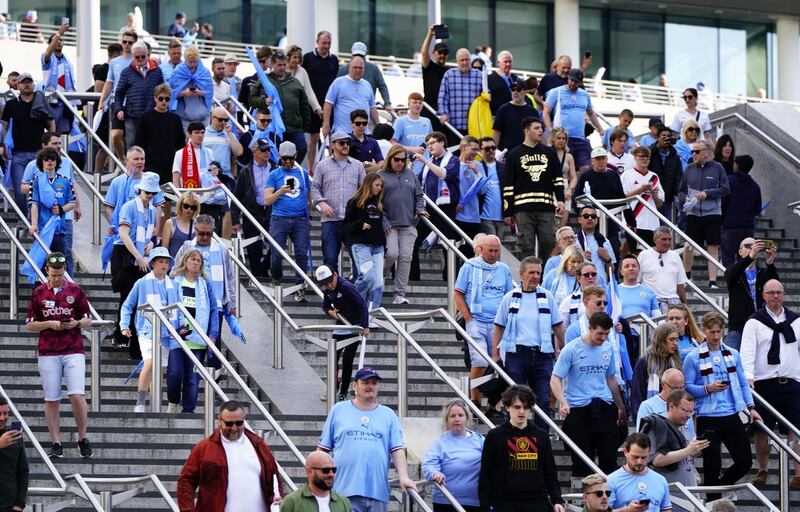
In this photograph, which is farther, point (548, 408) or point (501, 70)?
point (501, 70)

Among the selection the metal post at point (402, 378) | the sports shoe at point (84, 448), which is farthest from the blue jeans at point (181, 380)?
the metal post at point (402, 378)

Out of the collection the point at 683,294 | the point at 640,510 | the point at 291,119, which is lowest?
the point at 640,510

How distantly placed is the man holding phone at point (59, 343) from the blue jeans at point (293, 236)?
139 inches

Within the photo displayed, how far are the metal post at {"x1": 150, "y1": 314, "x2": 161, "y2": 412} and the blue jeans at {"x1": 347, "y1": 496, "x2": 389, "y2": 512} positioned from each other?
121 inches

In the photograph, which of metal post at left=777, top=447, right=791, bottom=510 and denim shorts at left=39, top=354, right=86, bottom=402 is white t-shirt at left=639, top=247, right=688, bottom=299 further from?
denim shorts at left=39, top=354, right=86, bottom=402

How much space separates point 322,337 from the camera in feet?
57.3

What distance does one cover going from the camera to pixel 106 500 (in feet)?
43.0

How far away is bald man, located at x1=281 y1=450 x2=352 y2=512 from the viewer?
12.2 meters

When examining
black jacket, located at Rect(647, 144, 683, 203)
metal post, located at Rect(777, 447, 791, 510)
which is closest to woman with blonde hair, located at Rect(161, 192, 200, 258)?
metal post, located at Rect(777, 447, 791, 510)

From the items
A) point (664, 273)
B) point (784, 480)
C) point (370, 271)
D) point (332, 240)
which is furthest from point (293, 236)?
point (784, 480)

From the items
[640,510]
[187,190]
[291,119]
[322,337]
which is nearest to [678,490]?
[640,510]

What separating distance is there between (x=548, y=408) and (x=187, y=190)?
4458mm

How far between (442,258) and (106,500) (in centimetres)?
798

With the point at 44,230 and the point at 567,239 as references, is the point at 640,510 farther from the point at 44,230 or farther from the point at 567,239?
the point at 44,230
